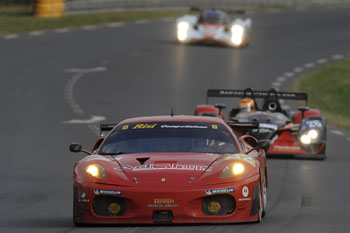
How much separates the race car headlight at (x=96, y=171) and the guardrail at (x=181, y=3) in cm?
3783

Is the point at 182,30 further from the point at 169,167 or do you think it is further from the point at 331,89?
the point at 169,167

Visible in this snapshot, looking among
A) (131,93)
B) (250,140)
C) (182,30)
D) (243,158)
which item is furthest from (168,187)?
(182,30)

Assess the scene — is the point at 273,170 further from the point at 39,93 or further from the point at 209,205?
the point at 39,93

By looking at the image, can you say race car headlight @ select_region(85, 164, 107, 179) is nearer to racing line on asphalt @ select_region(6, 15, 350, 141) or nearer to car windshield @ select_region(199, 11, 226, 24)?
racing line on asphalt @ select_region(6, 15, 350, 141)

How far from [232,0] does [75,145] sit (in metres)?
47.0

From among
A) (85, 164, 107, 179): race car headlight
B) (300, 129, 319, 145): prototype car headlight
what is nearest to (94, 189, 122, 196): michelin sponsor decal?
(85, 164, 107, 179): race car headlight

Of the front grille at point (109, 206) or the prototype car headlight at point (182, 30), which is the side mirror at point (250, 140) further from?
the prototype car headlight at point (182, 30)

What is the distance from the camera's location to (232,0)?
57562 mm

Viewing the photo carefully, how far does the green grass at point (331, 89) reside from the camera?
2588 centimetres

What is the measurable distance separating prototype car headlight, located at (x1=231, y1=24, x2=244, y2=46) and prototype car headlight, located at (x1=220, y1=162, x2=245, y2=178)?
29.2 metres

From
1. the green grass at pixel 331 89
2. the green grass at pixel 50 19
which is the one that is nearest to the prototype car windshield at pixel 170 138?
the green grass at pixel 331 89

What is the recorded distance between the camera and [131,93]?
27.6m

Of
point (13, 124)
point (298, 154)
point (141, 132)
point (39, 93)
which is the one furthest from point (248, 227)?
point (39, 93)

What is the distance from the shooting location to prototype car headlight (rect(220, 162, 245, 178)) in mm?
9875
